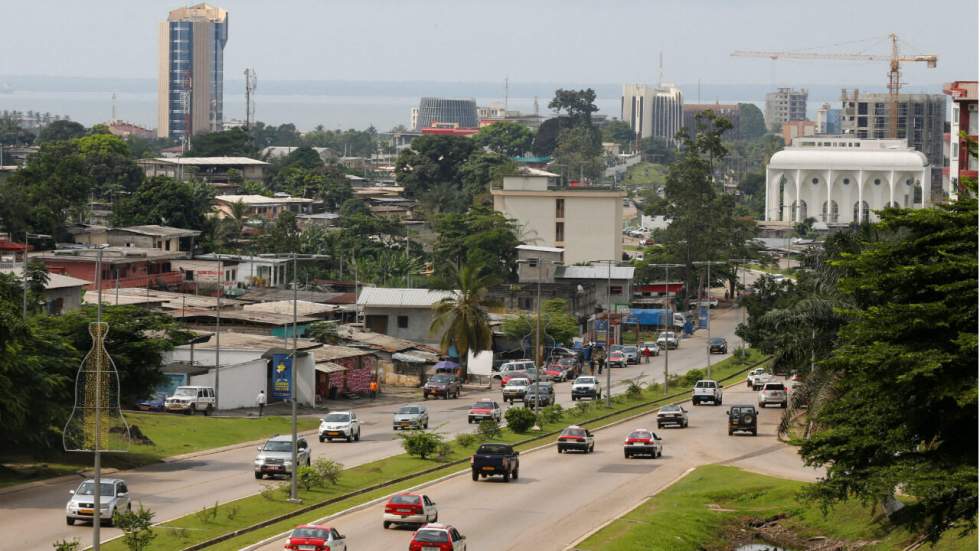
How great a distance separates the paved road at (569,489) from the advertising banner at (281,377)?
1648 centimetres

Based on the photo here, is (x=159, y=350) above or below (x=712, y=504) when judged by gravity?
→ above

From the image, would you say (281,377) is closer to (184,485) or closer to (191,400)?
(191,400)

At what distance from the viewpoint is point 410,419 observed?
79000 mm

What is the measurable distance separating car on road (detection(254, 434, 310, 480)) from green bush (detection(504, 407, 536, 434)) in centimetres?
1784

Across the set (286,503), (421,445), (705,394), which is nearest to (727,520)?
(286,503)

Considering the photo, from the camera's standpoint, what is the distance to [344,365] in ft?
314

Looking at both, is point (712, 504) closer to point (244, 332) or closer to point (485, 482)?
point (485, 482)

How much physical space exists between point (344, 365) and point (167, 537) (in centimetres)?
4790

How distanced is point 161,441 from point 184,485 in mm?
11376

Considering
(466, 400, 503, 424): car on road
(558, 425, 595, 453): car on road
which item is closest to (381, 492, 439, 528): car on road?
(558, 425, 595, 453): car on road

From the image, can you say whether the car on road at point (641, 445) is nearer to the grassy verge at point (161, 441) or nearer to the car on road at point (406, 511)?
the grassy verge at point (161, 441)

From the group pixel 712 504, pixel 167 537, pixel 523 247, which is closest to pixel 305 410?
pixel 712 504

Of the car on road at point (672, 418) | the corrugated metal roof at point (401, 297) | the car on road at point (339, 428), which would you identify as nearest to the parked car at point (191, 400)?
the car on road at point (339, 428)

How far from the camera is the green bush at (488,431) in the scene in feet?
246
